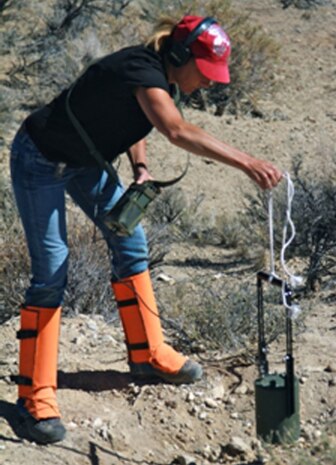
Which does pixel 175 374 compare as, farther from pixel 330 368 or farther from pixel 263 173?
pixel 263 173

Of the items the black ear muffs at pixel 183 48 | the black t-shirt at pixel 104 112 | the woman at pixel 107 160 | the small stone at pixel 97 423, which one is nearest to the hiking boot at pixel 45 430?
the woman at pixel 107 160

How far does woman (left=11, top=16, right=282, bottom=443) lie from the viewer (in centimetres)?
477

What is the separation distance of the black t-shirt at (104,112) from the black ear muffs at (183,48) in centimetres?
6

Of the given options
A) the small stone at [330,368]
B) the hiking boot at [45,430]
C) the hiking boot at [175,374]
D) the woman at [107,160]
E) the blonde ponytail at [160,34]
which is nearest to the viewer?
the woman at [107,160]

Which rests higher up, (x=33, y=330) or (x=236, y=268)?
(x=33, y=330)

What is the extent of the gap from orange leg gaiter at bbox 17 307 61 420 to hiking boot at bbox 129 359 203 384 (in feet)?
2.01

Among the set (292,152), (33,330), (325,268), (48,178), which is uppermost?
(48,178)

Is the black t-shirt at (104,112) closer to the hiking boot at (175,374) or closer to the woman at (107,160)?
the woman at (107,160)

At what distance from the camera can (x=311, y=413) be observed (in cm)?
572

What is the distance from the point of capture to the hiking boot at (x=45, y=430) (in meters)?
5.16

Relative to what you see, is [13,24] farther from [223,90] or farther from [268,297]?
[268,297]

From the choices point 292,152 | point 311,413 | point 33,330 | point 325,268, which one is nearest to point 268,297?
point 325,268

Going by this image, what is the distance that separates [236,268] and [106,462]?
4982 millimetres

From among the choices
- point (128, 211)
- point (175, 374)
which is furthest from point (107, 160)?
point (175, 374)
